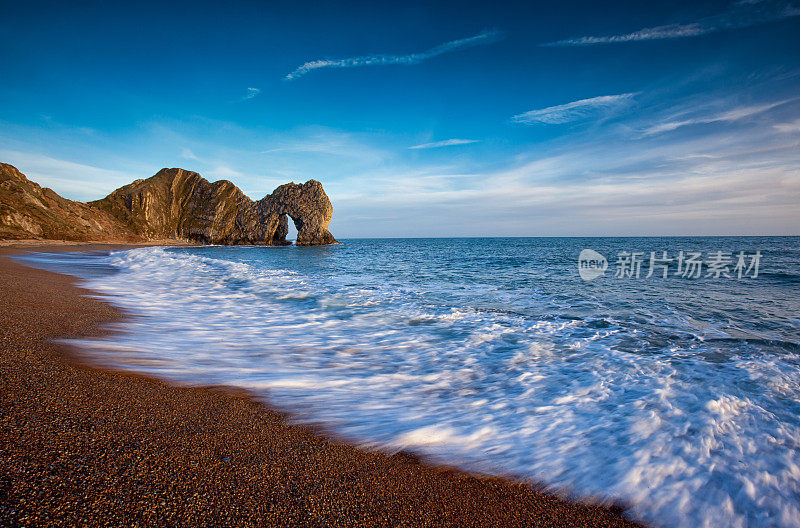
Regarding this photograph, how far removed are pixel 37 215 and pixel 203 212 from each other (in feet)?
195

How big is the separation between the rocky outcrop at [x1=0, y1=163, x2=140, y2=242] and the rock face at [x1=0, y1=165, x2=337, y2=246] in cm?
131

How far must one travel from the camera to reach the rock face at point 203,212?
290 feet

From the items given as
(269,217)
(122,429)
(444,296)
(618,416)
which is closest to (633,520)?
(618,416)

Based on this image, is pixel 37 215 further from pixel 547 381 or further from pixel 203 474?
pixel 547 381

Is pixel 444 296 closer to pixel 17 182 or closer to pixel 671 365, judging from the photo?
pixel 671 365

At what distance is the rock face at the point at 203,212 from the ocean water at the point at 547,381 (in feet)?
263

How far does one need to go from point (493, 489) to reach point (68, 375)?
446cm

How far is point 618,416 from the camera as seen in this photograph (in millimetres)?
3762

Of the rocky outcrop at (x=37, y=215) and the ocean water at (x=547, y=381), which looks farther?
the rocky outcrop at (x=37, y=215)
